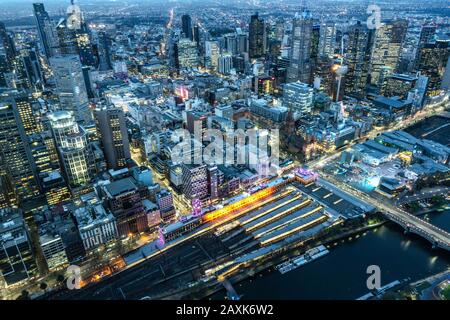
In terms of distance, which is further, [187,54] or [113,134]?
[187,54]

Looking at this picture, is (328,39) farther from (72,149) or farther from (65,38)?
(72,149)

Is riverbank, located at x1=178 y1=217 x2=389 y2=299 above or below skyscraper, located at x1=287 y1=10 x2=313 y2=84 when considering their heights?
below

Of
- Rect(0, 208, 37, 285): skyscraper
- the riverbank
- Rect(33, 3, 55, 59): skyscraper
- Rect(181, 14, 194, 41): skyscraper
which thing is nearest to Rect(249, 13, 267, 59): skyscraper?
Rect(181, 14, 194, 41): skyscraper

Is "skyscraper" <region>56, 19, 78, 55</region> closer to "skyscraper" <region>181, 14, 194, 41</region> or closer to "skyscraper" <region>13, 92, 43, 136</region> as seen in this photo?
"skyscraper" <region>181, 14, 194, 41</region>

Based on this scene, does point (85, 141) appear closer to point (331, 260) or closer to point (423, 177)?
point (331, 260)

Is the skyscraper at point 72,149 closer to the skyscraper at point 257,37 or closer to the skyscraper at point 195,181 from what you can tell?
the skyscraper at point 195,181

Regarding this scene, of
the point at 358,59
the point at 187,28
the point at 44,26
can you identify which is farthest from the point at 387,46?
the point at 44,26
